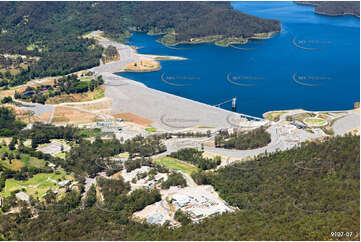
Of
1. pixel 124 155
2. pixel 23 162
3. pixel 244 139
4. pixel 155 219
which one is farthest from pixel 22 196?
pixel 244 139

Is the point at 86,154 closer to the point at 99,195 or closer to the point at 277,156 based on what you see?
the point at 99,195

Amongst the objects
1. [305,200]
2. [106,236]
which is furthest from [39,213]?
[305,200]

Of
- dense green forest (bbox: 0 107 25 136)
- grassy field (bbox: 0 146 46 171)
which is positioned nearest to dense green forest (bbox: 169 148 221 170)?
grassy field (bbox: 0 146 46 171)

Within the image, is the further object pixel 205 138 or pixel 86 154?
pixel 205 138

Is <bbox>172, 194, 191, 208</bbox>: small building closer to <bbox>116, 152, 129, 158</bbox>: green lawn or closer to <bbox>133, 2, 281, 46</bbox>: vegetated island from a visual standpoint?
<bbox>116, 152, 129, 158</bbox>: green lawn

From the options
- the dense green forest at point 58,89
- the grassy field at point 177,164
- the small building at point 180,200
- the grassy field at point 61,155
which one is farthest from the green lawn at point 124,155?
the dense green forest at point 58,89

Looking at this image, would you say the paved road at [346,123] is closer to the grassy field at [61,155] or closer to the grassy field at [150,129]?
the grassy field at [150,129]
